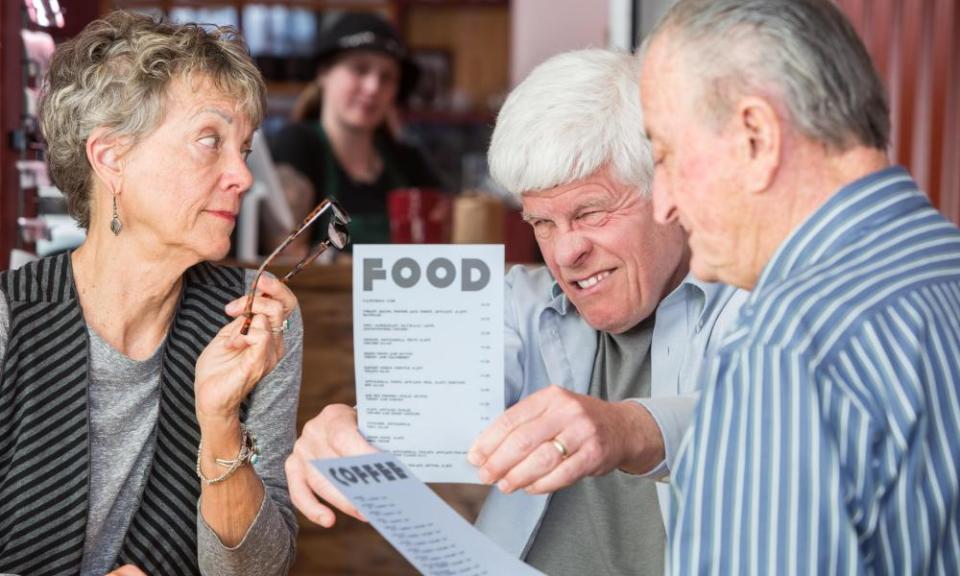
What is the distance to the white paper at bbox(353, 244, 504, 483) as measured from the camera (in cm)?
141

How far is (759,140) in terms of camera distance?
1053 millimetres

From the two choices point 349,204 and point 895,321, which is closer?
point 895,321

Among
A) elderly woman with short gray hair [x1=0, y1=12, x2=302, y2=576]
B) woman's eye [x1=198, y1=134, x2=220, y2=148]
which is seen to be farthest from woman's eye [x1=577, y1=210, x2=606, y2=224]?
woman's eye [x1=198, y1=134, x2=220, y2=148]

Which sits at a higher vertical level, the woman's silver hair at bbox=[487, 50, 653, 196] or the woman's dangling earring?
the woman's silver hair at bbox=[487, 50, 653, 196]

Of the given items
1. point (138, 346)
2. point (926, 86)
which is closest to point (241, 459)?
point (138, 346)

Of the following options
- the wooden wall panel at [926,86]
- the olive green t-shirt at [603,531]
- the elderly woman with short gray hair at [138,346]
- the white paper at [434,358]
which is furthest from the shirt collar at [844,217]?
the wooden wall panel at [926,86]

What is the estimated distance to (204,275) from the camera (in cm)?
193

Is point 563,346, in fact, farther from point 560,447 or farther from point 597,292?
point 560,447

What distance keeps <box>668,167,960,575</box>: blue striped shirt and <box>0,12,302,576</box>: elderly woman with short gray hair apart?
33.4 inches

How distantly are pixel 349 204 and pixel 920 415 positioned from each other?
11.0 ft

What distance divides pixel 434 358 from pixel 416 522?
26 centimetres

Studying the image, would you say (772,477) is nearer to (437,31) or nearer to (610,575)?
(610,575)

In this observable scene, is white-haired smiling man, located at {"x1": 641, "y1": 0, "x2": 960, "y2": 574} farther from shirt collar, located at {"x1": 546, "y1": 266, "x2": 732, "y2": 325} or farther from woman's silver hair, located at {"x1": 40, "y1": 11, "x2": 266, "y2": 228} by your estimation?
woman's silver hair, located at {"x1": 40, "y1": 11, "x2": 266, "y2": 228}

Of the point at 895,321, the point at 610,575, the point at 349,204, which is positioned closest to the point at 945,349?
the point at 895,321
